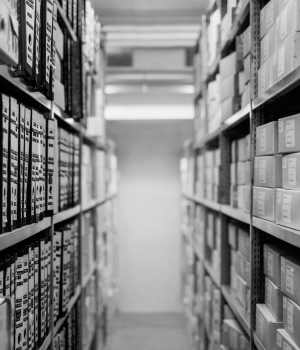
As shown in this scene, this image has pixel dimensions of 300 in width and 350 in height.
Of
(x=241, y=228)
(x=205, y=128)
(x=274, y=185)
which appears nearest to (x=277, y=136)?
(x=274, y=185)

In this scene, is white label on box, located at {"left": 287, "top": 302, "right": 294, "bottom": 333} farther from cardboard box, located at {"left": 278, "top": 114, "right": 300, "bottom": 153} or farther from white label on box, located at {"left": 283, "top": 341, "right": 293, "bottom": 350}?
cardboard box, located at {"left": 278, "top": 114, "right": 300, "bottom": 153}

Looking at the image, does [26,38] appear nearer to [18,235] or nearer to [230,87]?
[18,235]

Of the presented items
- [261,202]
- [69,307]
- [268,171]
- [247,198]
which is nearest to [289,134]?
[268,171]

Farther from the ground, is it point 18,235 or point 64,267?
point 18,235

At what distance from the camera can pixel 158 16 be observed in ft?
11.2

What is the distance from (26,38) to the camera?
113 cm

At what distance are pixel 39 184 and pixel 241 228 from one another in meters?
1.18

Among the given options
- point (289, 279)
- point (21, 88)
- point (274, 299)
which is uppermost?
point (21, 88)

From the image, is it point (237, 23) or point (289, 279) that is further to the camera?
point (237, 23)

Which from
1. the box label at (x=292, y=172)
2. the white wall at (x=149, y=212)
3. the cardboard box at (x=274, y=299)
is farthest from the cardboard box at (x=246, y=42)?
the white wall at (x=149, y=212)

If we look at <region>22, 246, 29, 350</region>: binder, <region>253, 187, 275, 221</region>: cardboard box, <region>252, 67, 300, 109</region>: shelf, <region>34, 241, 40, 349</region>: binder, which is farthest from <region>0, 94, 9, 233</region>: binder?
<region>253, 187, 275, 221</region>: cardboard box

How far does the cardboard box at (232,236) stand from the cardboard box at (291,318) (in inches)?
30.5

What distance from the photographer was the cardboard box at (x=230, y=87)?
217cm

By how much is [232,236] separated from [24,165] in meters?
1.38
